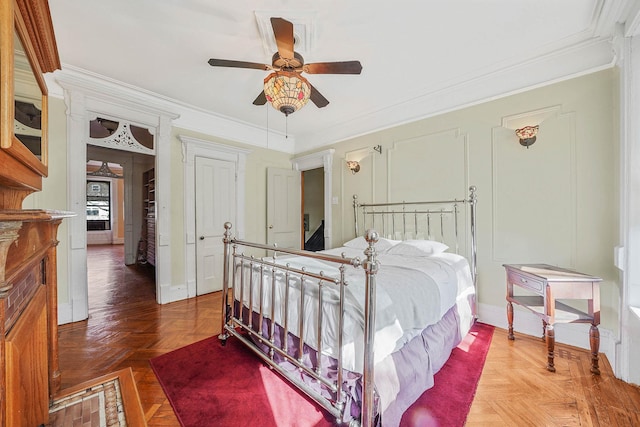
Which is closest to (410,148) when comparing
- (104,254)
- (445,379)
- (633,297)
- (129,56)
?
(633,297)

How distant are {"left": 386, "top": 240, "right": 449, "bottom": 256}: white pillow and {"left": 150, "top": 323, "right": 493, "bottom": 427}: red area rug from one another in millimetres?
922

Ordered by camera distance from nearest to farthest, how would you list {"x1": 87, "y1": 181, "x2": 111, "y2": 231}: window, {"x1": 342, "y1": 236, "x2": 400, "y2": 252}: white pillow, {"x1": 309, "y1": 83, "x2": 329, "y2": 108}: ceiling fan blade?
1. {"x1": 309, "y1": 83, "x2": 329, "y2": 108}: ceiling fan blade
2. {"x1": 342, "y1": 236, "x2": 400, "y2": 252}: white pillow
3. {"x1": 87, "y1": 181, "x2": 111, "y2": 231}: window

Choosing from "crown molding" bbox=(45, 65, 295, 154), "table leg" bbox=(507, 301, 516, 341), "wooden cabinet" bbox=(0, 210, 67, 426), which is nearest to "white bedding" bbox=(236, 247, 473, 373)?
"table leg" bbox=(507, 301, 516, 341)

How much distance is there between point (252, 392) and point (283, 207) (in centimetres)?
343

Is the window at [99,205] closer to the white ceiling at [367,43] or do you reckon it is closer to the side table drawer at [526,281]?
the white ceiling at [367,43]

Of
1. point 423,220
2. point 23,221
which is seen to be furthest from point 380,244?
point 23,221

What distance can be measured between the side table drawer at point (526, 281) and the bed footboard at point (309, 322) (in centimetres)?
143

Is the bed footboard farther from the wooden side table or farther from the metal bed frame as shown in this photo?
the wooden side table

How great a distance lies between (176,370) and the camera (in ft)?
6.40

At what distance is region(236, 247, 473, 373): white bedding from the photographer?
4.54ft

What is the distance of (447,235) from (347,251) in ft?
4.01

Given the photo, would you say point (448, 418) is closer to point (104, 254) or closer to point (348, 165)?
point (348, 165)

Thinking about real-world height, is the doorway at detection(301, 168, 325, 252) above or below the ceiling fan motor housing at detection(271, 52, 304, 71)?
below

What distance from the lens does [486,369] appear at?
6.53 ft
